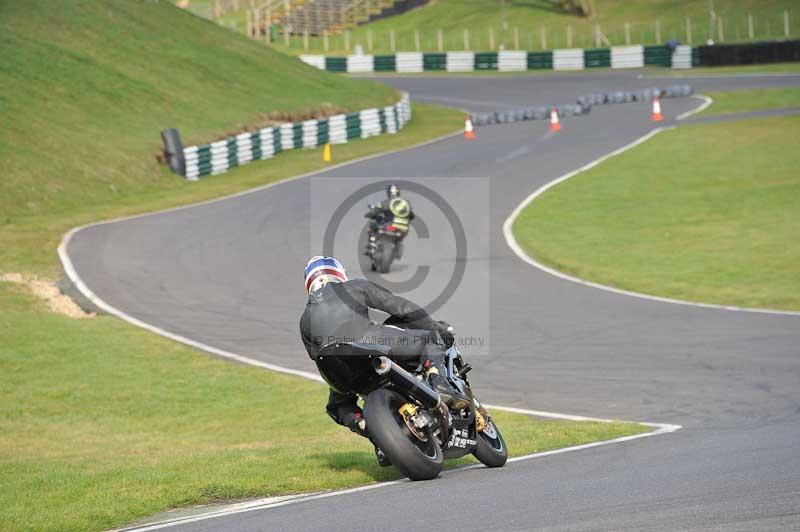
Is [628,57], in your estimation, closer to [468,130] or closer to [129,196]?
[468,130]

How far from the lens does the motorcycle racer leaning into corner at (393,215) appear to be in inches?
896

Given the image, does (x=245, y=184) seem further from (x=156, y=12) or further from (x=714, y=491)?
(x=714, y=491)

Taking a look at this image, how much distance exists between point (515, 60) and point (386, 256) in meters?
49.9

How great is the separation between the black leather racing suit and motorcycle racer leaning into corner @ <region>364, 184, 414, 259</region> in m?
13.4

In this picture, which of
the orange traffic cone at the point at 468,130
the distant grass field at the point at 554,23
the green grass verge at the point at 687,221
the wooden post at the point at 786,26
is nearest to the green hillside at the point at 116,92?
the orange traffic cone at the point at 468,130

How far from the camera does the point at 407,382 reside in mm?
8883

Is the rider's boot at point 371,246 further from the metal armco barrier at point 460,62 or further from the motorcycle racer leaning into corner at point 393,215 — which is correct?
the metal armco barrier at point 460,62

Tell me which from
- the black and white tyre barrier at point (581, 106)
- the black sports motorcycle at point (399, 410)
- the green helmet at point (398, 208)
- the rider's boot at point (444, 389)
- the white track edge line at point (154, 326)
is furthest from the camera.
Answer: the black and white tyre barrier at point (581, 106)

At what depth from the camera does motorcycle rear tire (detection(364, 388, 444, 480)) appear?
28.4 feet

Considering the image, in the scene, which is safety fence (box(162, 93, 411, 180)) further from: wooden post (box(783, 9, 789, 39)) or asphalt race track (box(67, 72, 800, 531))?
wooden post (box(783, 9, 789, 39))

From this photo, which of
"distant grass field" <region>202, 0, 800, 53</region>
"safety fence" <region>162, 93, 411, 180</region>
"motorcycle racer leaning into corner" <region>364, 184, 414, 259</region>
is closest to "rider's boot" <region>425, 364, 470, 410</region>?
"motorcycle racer leaning into corner" <region>364, 184, 414, 259</region>

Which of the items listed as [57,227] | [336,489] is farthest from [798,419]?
[57,227]

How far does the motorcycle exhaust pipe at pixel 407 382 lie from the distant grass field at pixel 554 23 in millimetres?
65758

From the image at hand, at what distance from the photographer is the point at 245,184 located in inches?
1379
